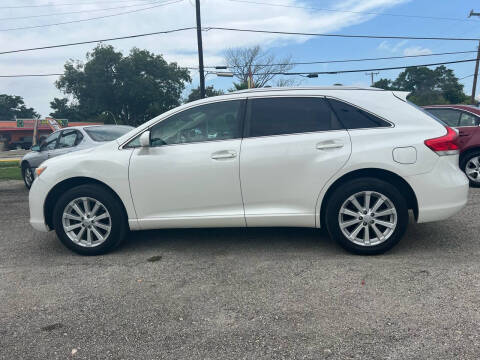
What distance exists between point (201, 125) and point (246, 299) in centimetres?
190

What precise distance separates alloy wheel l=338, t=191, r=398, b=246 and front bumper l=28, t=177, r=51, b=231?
3.21 m

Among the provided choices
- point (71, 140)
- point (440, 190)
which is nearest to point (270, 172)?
point (440, 190)

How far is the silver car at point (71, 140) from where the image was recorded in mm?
7465

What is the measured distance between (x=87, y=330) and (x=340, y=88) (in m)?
3.28

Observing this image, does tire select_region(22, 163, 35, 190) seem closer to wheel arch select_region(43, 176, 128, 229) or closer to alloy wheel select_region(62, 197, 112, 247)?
wheel arch select_region(43, 176, 128, 229)

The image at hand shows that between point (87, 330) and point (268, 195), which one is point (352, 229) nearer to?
point (268, 195)

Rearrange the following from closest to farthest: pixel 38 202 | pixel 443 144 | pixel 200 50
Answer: pixel 443 144 < pixel 38 202 < pixel 200 50

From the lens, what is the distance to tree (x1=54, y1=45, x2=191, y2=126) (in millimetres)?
38031

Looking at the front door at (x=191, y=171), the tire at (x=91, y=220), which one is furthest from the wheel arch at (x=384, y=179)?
the tire at (x=91, y=220)

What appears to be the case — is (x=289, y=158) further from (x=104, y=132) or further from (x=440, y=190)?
(x=104, y=132)

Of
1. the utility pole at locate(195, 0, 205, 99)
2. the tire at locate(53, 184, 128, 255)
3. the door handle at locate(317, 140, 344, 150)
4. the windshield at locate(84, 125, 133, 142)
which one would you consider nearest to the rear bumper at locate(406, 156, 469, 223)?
the door handle at locate(317, 140, 344, 150)

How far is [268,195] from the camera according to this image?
366 centimetres

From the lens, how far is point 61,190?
404cm

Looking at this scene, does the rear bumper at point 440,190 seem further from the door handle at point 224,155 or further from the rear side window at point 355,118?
the door handle at point 224,155
